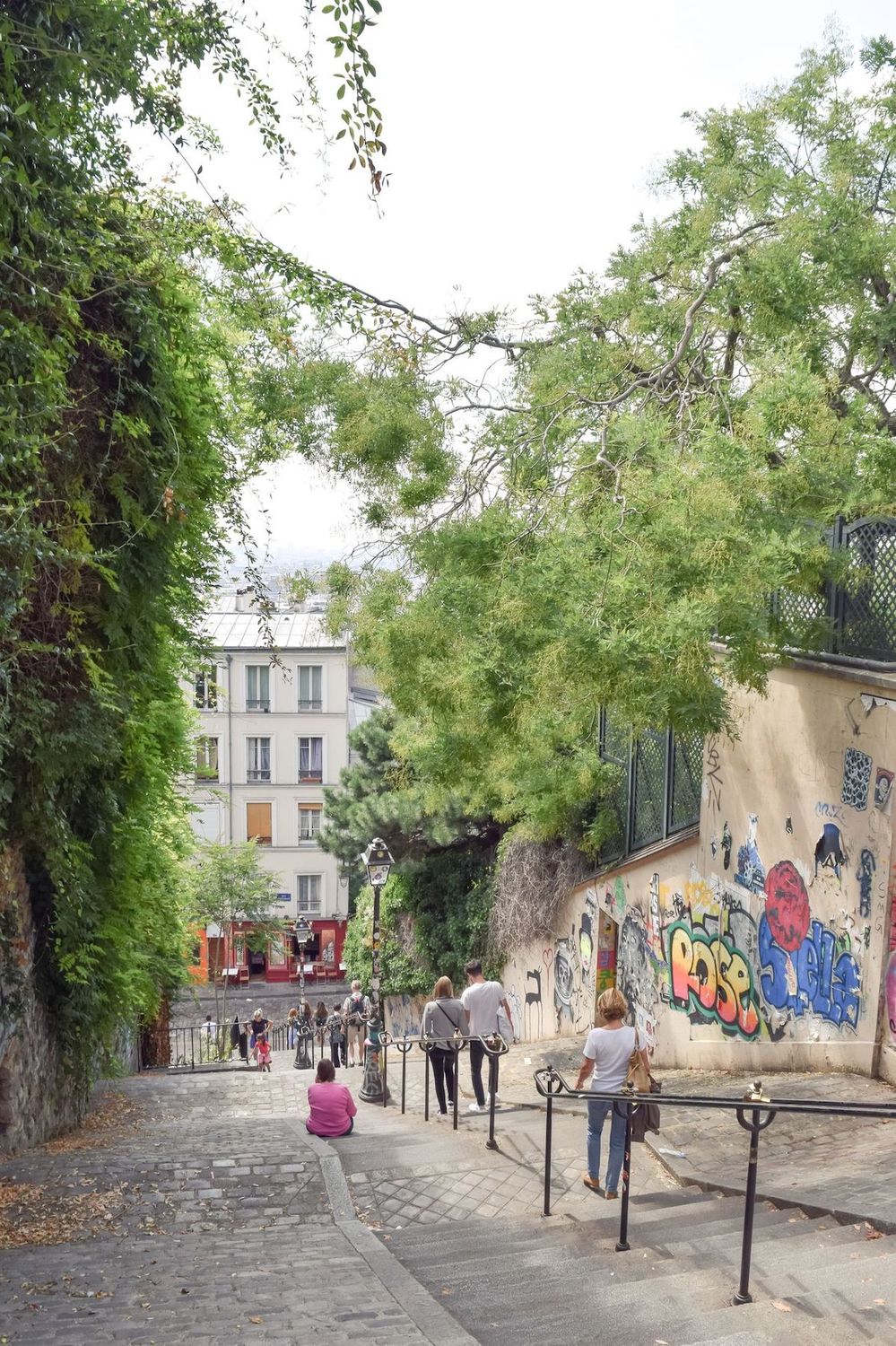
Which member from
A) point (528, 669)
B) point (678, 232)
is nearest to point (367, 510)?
point (528, 669)

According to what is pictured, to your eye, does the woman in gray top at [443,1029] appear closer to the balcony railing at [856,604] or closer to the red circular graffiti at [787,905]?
the red circular graffiti at [787,905]

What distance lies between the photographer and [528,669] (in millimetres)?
8648

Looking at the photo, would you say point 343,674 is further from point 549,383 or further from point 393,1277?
point 393,1277

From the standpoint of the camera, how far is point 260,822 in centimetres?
4384

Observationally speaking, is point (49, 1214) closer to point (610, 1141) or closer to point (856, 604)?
point (610, 1141)

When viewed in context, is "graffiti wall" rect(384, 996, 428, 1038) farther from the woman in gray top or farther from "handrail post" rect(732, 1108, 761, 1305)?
"handrail post" rect(732, 1108, 761, 1305)

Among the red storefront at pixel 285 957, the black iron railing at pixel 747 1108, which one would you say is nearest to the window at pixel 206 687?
the black iron railing at pixel 747 1108

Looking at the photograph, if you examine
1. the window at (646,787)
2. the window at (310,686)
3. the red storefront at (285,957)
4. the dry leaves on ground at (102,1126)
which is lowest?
the red storefront at (285,957)

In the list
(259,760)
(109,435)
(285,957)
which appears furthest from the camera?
(259,760)

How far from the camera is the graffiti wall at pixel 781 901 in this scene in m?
8.60

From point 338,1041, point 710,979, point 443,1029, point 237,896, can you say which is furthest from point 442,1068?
point 237,896

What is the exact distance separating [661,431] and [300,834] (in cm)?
3676

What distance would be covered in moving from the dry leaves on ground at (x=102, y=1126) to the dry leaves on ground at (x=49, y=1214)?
1580mm

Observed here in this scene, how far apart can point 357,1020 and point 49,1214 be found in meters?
11.2
